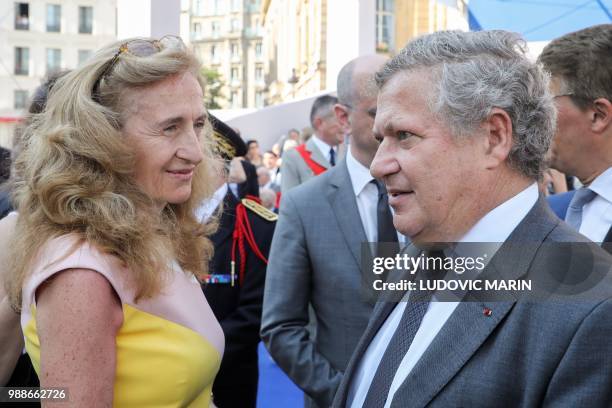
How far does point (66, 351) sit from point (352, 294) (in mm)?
1421

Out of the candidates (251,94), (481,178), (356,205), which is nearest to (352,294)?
(356,205)

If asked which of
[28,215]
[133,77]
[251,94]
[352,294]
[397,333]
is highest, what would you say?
[133,77]

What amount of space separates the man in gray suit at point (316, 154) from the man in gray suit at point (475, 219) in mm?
4953

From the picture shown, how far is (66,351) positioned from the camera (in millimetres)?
1831

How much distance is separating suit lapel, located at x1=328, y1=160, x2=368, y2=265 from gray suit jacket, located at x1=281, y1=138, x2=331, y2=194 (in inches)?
145

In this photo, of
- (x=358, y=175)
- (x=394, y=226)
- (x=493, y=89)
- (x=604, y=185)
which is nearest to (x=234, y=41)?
(x=358, y=175)

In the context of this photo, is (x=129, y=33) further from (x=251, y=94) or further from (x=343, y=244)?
(x=251, y=94)

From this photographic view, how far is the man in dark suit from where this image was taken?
2.81m

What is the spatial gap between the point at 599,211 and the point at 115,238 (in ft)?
5.91

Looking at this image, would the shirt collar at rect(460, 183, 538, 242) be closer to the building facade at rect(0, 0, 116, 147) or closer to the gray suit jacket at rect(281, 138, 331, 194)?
the building facade at rect(0, 0, 116, 147)

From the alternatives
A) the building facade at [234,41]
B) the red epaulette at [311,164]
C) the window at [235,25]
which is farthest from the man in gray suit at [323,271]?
the window at [235,25]

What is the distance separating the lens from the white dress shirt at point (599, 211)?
276 centimetres

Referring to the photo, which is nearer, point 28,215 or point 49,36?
point 28,215

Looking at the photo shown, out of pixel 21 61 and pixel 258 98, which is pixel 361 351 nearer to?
pixel 21 61
